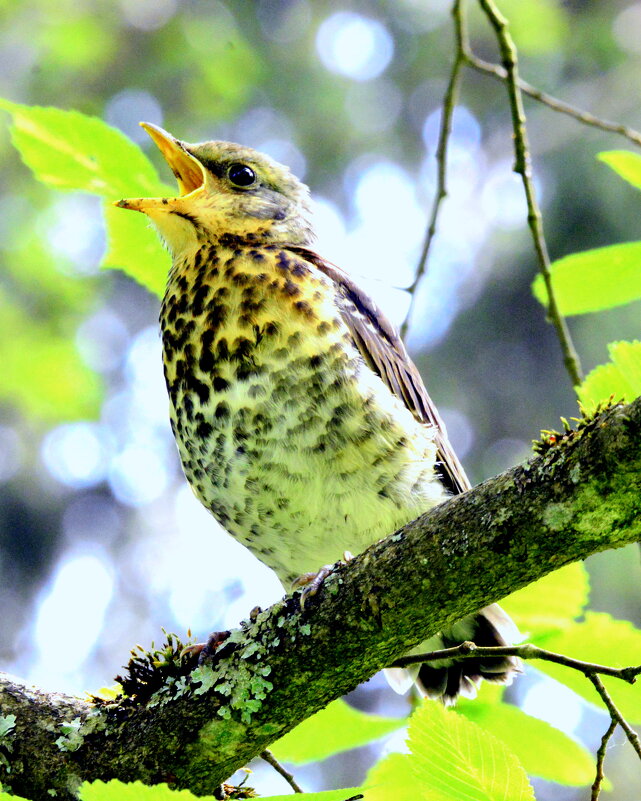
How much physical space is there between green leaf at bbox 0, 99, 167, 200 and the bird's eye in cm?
138

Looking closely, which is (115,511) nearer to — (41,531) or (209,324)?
(41,531)

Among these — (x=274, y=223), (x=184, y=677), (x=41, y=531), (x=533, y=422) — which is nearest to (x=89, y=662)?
(x=41, y=531)

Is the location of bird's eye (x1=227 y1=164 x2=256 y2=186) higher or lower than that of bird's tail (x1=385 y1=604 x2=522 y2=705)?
higher

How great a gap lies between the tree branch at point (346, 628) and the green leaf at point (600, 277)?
43 centimetres

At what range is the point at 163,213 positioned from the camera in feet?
10.3

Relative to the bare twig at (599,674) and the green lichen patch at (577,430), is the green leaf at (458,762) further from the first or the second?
the green lichen patch at (577,430)

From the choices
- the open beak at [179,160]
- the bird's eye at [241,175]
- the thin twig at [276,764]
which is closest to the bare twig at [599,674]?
the thin twig at [276,764]

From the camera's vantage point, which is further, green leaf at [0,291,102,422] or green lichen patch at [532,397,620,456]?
green leaf at [0,291,102,422]

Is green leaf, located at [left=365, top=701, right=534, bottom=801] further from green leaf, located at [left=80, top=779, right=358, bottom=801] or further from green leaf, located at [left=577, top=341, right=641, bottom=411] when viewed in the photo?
green leaf, located at [left=577, top=341, right=641, bottom=411]

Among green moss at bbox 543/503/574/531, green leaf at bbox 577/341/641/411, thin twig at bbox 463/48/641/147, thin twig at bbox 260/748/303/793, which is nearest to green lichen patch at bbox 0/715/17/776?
thin twig at bbox 260/748/303/793

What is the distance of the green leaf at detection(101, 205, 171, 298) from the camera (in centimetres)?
233

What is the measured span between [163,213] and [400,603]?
180 centimetres

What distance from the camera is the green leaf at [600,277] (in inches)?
75.3

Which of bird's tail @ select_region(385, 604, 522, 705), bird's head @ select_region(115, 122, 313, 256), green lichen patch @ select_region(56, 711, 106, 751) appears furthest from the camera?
bird's head @ select_region(115, 122, 313, 256)
